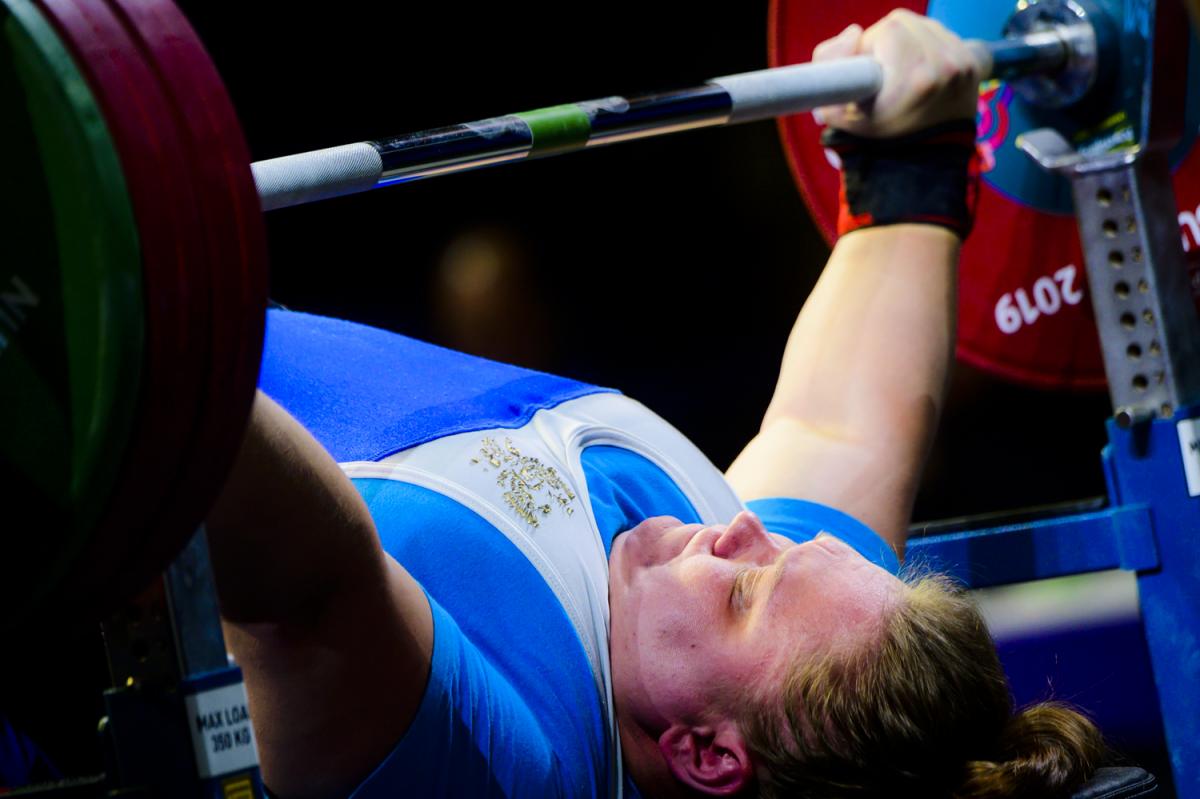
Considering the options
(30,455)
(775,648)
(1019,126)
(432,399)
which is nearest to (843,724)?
(775,648)

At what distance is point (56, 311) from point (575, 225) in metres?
1.78

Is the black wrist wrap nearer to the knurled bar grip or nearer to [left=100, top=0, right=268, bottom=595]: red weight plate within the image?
the knurled bar grip

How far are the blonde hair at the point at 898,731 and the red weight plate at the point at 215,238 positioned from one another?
2.39 feet

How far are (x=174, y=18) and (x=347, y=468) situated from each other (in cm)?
59

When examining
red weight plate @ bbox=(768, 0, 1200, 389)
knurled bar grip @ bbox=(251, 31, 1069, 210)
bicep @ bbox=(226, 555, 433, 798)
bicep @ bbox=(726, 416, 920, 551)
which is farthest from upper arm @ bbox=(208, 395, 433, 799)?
red weight plate @ bbox=(768, 0, 1200, 389)

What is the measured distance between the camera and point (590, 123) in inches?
54.5

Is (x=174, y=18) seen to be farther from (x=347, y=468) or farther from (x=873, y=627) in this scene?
(x=873, y=627)

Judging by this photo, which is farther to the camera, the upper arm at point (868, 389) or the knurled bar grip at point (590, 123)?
the upper arm at point (868, 389)

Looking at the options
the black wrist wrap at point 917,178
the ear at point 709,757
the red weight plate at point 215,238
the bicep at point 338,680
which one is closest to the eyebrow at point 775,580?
the ear at point 709,757

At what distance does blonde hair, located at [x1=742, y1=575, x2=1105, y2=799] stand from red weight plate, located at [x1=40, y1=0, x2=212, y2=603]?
0.75m

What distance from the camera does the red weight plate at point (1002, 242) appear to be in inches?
75.1

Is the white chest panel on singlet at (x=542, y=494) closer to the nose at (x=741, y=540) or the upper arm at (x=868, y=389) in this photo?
the nose at (x=741, y=540)

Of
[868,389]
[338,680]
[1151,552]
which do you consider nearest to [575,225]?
A: [868,389]

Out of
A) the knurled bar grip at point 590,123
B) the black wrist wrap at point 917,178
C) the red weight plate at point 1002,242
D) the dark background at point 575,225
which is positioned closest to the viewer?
the knurled bar grip at point 590,123
